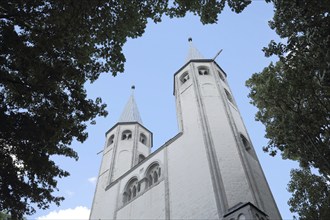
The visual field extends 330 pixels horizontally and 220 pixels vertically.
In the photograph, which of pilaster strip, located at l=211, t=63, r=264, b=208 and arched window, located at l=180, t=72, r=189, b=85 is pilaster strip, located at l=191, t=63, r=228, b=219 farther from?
arched window, located at l=180, t=72, r=189, b=85

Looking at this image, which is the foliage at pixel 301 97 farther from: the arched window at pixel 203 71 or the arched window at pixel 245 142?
the arched window at pixel 203 71

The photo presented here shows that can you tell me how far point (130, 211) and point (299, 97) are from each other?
11615mm

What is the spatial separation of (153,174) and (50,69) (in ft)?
40.9

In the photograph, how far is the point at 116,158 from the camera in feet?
85.8

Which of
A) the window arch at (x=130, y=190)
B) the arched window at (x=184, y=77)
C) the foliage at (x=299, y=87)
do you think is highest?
the arched window at (x=184, y=77)

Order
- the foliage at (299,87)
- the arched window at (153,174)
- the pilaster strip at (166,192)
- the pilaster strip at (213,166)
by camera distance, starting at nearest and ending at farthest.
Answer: the foliage at (299,87) < the pilaster strip at (213,166) < the pilaster strip at (166,192) < the arched window at (153,174)

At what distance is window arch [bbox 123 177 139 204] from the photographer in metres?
20.0

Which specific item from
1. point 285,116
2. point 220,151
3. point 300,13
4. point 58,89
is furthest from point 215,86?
point 58,89

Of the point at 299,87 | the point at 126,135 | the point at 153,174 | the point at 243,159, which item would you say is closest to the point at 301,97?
the point at 299,87

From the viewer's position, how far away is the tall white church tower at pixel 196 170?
14078mm

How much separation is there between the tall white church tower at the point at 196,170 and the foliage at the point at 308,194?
3.81ft

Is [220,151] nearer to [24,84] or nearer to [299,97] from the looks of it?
[299,97]

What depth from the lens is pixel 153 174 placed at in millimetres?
19719

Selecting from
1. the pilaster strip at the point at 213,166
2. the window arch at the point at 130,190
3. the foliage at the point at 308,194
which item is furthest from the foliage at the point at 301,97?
the window arch at the point at 130,190
